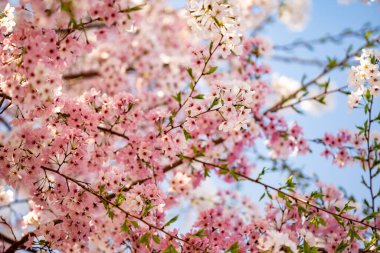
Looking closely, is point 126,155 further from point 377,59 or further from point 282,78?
point 282,78

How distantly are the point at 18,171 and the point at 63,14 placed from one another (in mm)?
1448

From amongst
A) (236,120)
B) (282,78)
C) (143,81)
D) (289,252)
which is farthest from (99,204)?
(282,78)

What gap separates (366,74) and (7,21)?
319 centimetres

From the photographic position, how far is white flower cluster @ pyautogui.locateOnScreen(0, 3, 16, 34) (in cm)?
296

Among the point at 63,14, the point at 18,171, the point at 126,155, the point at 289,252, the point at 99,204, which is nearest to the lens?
the point at 63,14

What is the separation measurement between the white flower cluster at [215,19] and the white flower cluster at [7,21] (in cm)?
143

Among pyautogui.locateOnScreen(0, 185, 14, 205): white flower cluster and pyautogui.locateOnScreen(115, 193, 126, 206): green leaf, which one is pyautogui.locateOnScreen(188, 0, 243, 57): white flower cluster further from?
pyautogui.locateOnScreen(0, 185, 14, 205): white flower cluster

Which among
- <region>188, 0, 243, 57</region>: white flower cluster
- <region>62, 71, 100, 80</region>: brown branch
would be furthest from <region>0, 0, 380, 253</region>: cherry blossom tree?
<region>62, 71, 100, 80</region>: brown branch

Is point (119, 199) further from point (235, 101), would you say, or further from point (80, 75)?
point (80, 75)

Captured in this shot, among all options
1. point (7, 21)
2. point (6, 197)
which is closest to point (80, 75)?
point (6, 197)

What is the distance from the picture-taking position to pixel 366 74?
3471mm

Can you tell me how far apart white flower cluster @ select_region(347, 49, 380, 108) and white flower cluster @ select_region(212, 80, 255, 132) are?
1.23m

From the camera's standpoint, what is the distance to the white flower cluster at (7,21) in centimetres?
296

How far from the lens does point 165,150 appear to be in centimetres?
344
